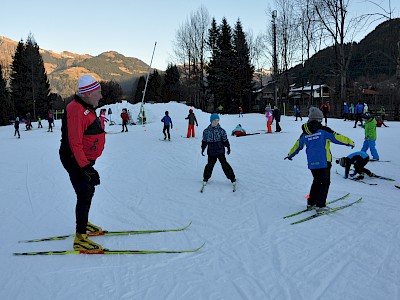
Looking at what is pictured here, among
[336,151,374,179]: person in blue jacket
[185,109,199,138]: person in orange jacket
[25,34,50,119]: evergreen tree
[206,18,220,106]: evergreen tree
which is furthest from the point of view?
[206,18,220,106]: evergreen tree

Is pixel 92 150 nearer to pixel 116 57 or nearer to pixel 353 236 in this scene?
pixel 353 236

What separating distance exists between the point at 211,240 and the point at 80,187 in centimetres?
179

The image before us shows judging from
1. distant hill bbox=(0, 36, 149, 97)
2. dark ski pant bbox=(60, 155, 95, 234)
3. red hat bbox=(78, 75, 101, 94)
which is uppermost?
distant hill bbox=(0, 36, 149, 97)

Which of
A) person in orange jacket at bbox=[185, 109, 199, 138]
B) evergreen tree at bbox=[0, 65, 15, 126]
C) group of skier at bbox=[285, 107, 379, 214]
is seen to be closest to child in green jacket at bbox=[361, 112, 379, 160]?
group of skier at bbox=[285, 107, 379, 214]

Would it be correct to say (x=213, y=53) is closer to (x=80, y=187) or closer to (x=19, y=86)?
(x=19, y=86)

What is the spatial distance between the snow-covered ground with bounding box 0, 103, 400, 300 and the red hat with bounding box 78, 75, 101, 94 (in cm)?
193

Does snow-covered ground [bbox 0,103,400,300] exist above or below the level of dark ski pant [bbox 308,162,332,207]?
below

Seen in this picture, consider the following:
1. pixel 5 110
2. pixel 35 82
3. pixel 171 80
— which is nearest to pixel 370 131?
pixel 5 110

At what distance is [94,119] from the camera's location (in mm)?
3695

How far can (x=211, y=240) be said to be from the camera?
Answer: 4.24 meters

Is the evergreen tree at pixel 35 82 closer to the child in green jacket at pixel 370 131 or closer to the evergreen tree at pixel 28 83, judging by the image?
the evergreen tree at pixel 28 83

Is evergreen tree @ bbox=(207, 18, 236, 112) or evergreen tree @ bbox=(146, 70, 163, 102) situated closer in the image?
evergreen tree @ bbox=(207, 18, 236, 112)

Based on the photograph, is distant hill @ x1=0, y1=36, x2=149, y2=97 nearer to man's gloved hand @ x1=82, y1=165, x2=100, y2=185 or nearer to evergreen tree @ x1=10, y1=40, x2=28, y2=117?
evergreen tree @ x1=10, y1=40, x2=28, y2=117

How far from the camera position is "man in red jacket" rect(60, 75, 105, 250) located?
11.6ft
